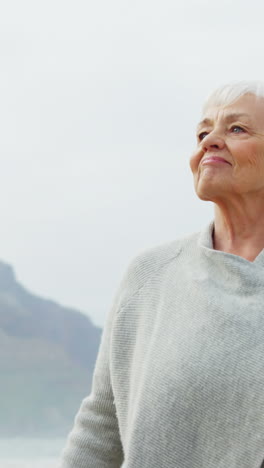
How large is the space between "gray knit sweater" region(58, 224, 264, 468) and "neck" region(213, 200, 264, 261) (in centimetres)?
4

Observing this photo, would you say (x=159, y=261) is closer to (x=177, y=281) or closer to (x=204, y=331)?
(x=177, y=281)

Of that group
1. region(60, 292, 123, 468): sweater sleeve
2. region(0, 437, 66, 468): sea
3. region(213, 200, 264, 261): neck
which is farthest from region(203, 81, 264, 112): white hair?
region(0, 437, 66, 468): sea

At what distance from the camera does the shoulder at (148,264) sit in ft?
4.94

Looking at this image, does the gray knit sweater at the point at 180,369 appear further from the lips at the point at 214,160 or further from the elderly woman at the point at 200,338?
the lips at the point at 214,160

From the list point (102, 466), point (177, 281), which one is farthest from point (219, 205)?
point (102, 466)

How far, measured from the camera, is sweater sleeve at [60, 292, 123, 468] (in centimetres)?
148

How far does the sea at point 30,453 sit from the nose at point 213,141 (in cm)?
298

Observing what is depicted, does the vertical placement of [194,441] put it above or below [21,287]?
above

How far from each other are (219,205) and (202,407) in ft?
1.20

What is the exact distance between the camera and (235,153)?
1397mm

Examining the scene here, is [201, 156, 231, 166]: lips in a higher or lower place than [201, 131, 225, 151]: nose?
lower

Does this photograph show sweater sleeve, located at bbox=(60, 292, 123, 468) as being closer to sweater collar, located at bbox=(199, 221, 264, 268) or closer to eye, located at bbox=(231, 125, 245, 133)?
sweater collar, located at bbox=(199, 221, 264, 268)

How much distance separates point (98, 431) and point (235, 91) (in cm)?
66

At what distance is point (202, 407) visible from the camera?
1.28m
